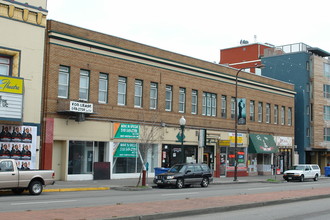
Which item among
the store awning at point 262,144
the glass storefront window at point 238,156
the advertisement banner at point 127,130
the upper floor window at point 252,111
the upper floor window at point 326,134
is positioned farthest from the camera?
the upper floor window at point 326,134

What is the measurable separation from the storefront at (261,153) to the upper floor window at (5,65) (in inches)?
1024

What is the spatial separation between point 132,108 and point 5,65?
33.0 feet

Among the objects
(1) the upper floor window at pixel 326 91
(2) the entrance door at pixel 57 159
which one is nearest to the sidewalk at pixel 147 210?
(2) the entrance door at pixel 57 159

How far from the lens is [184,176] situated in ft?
90.5

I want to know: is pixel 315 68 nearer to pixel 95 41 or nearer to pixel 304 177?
pixel 304 177

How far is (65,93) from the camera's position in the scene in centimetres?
2944

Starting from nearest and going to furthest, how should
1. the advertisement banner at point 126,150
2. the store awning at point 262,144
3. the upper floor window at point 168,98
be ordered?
1. the advertisement banner at point 126,150
2. the upper floor window at point 168,98
3. the store awning at point 262,144

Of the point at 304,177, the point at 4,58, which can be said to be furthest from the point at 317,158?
the point at 4,58

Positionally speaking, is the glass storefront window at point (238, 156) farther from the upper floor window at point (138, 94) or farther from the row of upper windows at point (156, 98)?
the upper floor window at point (138, 94)

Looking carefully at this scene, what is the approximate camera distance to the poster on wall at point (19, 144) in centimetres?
2595

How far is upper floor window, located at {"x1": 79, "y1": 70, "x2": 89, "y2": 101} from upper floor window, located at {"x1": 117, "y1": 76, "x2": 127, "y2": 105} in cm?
288

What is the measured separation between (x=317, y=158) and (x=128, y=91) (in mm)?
34570

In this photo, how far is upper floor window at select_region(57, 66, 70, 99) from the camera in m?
29.2

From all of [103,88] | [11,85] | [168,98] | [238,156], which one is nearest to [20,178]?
[11,85]
